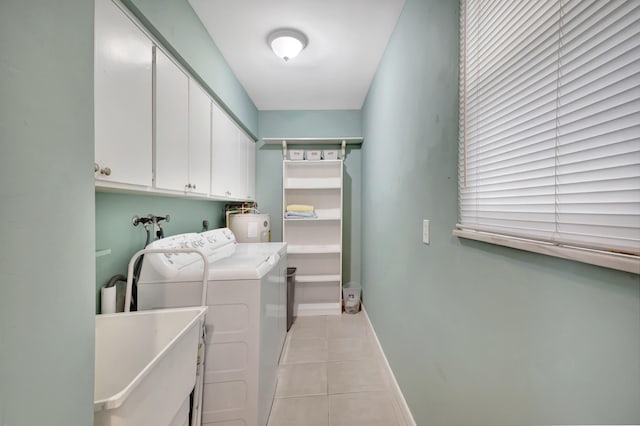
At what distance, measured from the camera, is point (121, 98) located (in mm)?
1088

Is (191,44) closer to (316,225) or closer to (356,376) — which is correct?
(316,225)

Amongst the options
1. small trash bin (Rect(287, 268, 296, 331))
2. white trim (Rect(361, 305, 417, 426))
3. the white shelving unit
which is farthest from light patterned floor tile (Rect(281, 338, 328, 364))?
the white shelving unit

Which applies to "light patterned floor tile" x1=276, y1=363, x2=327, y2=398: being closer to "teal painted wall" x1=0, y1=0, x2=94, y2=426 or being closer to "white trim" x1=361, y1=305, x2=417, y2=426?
"white trim" x1=361, y1=305, x2=417, y2=426

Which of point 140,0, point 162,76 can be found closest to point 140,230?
point 162,76

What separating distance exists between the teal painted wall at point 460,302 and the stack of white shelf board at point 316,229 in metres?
1.17

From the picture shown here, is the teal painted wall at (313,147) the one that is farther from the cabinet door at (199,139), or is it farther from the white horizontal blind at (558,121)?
the white horizontal blind at (558,121)

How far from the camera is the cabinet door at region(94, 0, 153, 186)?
3.23 ft

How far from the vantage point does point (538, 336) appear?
65cm

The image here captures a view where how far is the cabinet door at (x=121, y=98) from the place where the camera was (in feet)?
3.23

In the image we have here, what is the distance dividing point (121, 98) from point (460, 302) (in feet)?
5.46

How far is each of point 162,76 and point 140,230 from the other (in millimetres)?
905

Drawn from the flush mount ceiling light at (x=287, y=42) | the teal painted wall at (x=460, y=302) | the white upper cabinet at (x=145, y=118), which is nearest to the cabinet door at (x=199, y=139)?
the white upper cabinet at (x=145, y=118)

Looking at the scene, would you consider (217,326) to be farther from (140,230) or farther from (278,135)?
(278,135)

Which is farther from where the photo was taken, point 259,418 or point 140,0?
point 259,418
